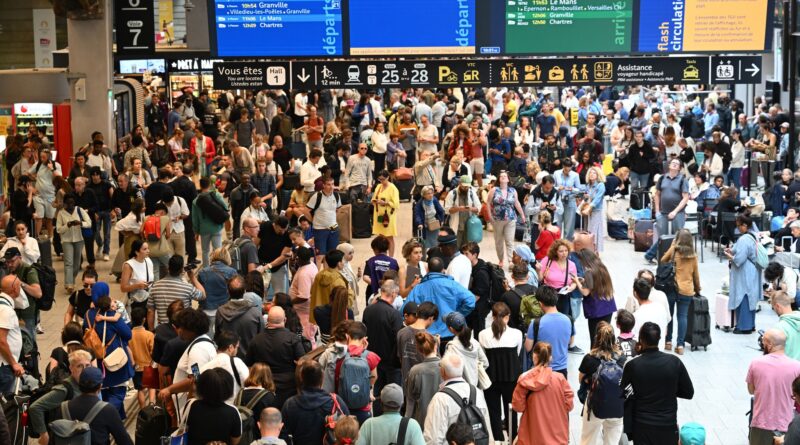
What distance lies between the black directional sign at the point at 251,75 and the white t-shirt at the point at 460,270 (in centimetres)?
741

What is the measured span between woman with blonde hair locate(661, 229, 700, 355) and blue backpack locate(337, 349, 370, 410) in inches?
208

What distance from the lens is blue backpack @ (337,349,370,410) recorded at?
9164mm

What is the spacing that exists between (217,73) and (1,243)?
17.3 ft

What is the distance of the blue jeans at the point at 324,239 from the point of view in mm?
15969

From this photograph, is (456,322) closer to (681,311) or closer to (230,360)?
(230,360)

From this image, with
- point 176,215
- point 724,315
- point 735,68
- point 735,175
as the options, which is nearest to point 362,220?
point 176,215

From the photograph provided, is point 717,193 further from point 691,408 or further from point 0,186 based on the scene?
point 0,186

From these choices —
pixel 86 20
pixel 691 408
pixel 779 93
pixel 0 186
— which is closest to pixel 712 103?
pixel 779 93

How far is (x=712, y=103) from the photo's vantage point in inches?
1216

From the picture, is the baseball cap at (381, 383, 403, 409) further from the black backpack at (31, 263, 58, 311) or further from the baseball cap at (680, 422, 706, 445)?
the black backpack at (31, 263, 58, 311)

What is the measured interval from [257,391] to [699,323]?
6712 mm

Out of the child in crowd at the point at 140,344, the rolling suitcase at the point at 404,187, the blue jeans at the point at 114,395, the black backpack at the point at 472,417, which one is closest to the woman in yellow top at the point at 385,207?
the rolling suitcase at the point at 404,187

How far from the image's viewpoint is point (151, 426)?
8977mm

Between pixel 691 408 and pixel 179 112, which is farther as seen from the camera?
pixel 179 112
